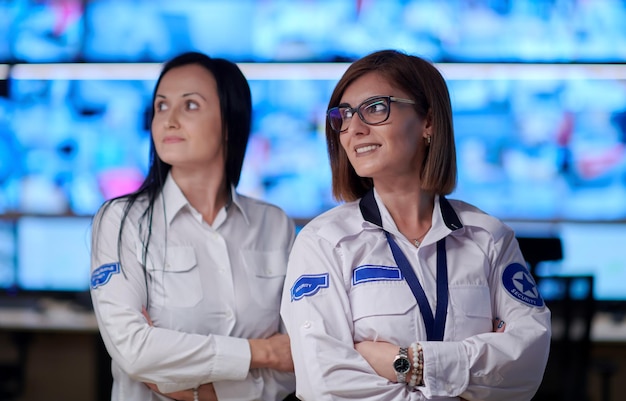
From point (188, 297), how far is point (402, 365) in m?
0.77

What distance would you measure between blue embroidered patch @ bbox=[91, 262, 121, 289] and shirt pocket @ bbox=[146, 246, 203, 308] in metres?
0.10

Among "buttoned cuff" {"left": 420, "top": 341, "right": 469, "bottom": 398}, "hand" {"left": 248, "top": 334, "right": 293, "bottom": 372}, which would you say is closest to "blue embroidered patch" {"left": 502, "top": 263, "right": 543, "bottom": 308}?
"buttoned cuff" {"left": 420, "top": 341, "right": 469, "bottom": 398}

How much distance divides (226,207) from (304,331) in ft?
2.32

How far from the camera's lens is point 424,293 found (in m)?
2.19

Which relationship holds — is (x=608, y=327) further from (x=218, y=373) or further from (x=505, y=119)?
(x=218, y=373)

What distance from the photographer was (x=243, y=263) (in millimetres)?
2605

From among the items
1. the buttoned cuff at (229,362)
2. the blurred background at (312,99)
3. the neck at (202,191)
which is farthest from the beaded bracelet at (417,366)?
the blurred background at (312,99)

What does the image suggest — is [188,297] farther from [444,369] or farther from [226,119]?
[444,369]

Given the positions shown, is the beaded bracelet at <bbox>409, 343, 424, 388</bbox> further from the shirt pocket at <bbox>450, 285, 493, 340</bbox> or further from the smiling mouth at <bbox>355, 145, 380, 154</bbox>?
the smiling mouth at <bbox>355, 145, 380, 154</bbox>

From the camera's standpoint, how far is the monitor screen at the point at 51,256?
4449 mm

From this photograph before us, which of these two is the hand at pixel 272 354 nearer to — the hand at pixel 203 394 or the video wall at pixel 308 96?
the hand at pixel 203 394

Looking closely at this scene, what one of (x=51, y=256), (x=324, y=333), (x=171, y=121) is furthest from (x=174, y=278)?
(x=51, y=256)

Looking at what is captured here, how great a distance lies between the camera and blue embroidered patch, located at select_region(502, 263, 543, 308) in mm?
2301

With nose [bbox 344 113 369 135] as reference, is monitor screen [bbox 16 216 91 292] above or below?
below
